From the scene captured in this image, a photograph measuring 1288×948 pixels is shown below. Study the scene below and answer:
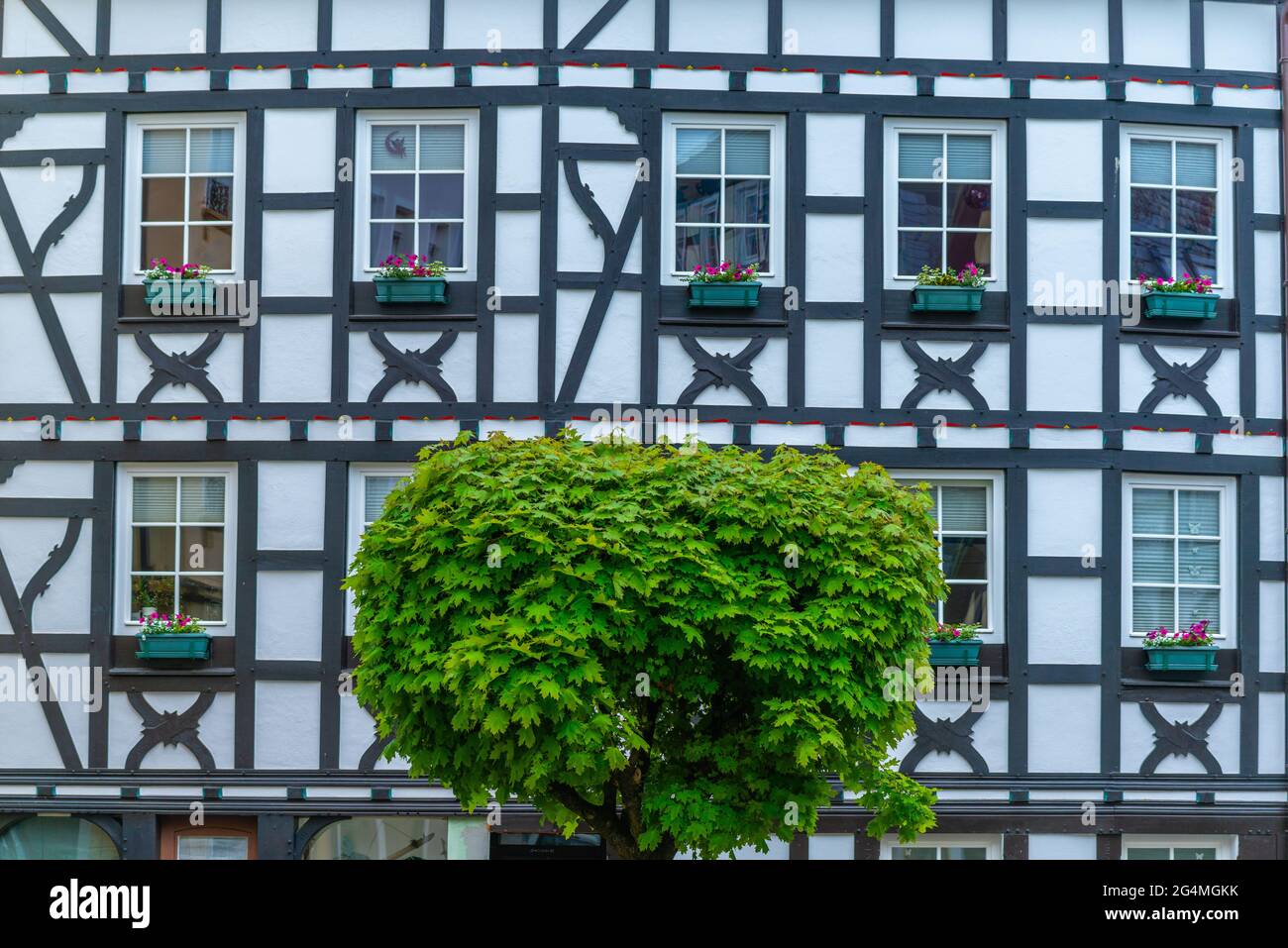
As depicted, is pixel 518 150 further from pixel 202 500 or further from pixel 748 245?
pixel 202 500

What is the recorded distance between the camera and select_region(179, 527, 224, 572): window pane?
12.5 metres

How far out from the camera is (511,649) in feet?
26.2

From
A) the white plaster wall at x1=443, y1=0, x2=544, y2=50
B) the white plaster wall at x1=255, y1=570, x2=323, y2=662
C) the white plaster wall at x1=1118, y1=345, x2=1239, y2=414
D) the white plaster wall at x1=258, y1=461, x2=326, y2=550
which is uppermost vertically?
the white plaster wall at x1=443, y1=0, x2=544, y2=50

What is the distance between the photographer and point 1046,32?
12672mm

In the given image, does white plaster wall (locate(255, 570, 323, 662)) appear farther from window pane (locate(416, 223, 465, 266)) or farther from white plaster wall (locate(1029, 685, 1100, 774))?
white plaster wall (locate(1029, 685, 1100, 774))

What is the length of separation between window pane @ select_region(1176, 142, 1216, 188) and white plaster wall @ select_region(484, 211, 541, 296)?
6.00 meters

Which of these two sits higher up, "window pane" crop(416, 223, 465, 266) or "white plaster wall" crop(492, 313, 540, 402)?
"window pane" crop(416, 223, 465, 266)

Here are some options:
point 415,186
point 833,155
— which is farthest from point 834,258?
point 415,186

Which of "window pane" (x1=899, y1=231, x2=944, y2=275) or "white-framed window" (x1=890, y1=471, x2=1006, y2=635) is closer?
"white-framed window" (x1=890, y1=471, x2=1006, y2=635)

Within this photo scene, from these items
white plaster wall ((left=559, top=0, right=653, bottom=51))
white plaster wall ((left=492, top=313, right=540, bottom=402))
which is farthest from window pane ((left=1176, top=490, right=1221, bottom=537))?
white plaster wall ((left=559, top=0, right=653, bottom=51))

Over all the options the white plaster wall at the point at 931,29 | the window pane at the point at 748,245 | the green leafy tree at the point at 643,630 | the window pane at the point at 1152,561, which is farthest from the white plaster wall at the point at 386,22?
the window pane at the point at 1152,561

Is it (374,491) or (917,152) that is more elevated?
(917,152)

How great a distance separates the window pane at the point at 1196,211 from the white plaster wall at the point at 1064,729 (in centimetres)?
439

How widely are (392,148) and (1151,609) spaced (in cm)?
817
